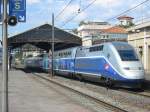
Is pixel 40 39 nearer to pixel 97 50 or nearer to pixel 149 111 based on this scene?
pixel 97 50

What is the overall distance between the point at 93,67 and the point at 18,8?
21.4 metres

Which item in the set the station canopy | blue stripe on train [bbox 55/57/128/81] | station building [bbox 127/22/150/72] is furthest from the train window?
the station canopy


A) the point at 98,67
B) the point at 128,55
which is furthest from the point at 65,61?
the point at 128,55

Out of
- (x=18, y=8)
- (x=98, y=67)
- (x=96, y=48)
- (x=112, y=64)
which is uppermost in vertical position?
(x=18, y=8)

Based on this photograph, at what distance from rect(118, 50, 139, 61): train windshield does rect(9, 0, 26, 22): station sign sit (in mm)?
16405

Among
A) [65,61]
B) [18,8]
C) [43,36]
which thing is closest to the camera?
[18,8]

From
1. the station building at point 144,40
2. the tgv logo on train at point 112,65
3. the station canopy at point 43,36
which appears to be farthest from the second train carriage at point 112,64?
the station canopy at point 43,36

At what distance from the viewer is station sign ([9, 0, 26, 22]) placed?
13367 mm

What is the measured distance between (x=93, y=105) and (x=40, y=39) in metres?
58.8

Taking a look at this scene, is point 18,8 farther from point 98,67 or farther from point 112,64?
point 98,67

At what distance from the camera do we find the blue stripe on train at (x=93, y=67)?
3000 cm

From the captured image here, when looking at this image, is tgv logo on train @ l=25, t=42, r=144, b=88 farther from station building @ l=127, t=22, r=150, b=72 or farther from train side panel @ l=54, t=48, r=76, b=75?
station building @ l=127, t=22, r=150, b=72

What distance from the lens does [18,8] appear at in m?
13.4

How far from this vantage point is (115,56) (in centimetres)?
2980
